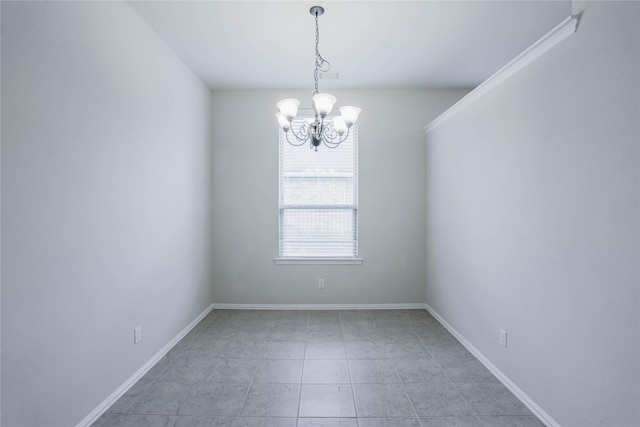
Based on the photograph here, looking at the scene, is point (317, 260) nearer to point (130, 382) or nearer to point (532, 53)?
point (130, 382)

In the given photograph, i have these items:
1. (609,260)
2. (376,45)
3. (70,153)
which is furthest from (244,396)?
(376,45)

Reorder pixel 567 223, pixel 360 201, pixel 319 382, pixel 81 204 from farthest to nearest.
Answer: pixel 360 201
pixel 319 382
pixel 81 204
pixel 567 223

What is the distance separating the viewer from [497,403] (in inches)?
80.2

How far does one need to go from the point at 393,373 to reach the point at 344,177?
2.27 m

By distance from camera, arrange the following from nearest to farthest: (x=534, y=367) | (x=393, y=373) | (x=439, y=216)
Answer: (x=534, y=367)
(x=393, y=373)
(x=439, y=216)

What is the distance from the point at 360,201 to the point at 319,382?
7.13ft

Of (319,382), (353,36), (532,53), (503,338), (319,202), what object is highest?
(353,36)

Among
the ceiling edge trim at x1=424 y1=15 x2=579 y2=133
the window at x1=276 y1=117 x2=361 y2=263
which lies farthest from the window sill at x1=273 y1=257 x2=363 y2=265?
the ceiling edge trim at x1=424 y1=15 x2=579 y2=133

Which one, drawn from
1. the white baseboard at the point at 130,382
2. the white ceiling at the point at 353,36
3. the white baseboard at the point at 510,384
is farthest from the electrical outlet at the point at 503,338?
the white baseboard at the point at 130,382

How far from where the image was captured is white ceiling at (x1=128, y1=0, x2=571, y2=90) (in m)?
2.30

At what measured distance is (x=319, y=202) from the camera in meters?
3.95

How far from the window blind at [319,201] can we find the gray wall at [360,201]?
0.38 ft

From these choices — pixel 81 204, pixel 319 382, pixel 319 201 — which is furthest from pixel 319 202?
pixel 81 204

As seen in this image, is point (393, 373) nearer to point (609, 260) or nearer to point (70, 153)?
point (609, 260)
